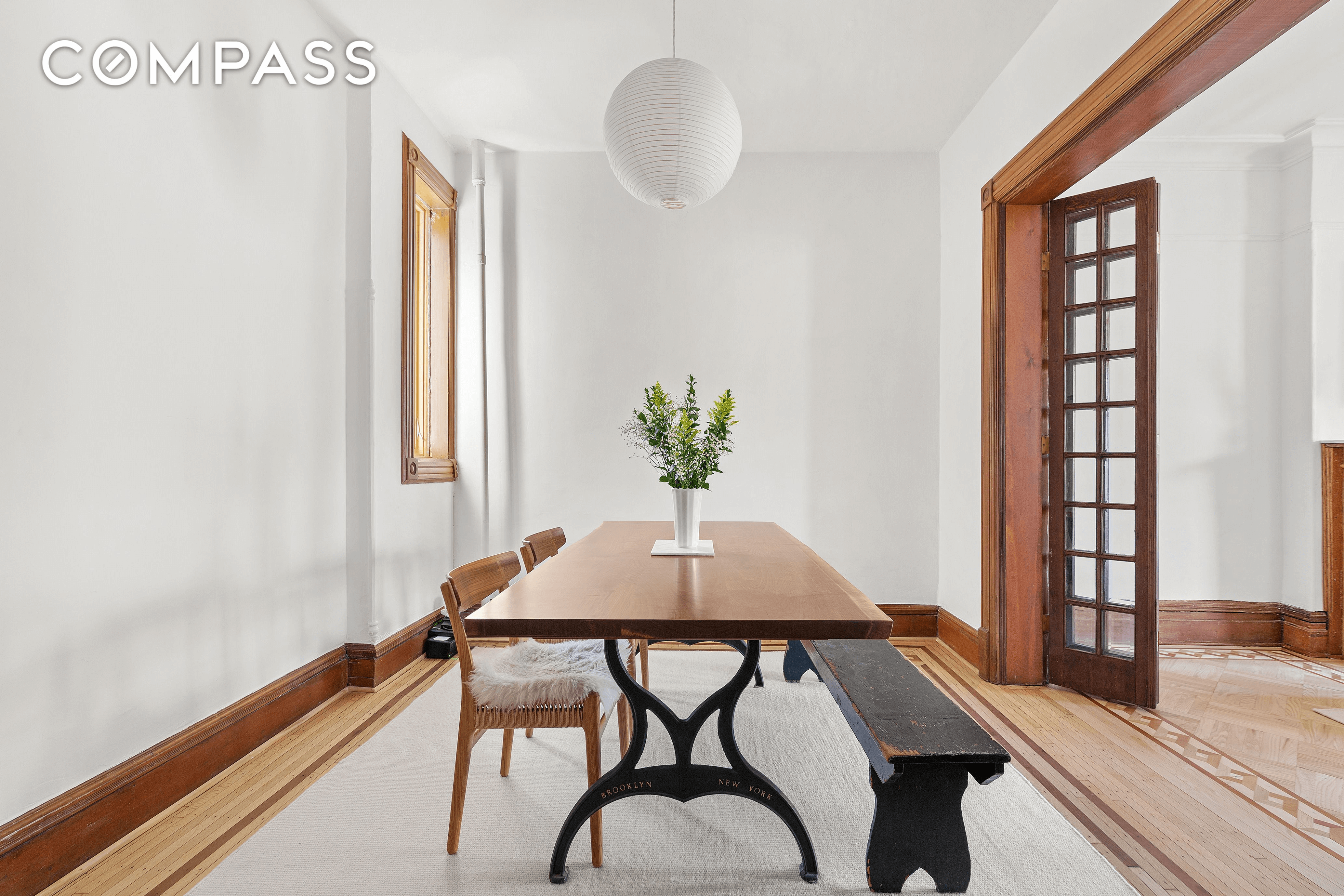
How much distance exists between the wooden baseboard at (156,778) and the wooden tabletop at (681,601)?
131cm

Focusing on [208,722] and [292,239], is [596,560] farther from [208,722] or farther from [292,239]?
[292,239]

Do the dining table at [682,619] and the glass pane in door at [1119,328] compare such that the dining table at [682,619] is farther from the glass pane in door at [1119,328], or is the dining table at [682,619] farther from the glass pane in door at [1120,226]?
the glass pane in door at [1120,226]

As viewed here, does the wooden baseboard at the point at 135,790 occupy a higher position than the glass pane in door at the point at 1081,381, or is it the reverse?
the glass pane in door at the point at 1081,381

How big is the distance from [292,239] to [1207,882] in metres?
3.81

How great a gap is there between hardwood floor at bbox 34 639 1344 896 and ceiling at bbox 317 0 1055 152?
10.2ft

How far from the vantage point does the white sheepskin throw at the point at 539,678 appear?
189 cm


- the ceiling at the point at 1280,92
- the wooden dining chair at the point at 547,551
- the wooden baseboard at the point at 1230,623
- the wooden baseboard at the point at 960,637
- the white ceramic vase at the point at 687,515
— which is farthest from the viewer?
the wooden baseboard at the point at 1230,623

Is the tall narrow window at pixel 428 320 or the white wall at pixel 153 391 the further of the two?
the tall narrow window at pixel 428 320

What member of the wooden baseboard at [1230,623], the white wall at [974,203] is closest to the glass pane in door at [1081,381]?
the white wall at [974,203]

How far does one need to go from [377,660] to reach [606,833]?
181 cm

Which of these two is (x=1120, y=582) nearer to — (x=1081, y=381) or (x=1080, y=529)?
(x=1080, y=529)

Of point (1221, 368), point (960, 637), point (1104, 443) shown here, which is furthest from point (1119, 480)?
point (1221, 368)

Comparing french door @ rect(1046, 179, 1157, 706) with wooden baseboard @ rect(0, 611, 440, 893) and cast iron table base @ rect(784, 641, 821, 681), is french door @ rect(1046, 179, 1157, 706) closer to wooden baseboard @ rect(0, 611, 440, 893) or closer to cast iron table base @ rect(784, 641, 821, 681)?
cast iron table base @ rect(784, 641, 821, 681)

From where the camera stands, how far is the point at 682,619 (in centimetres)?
148
